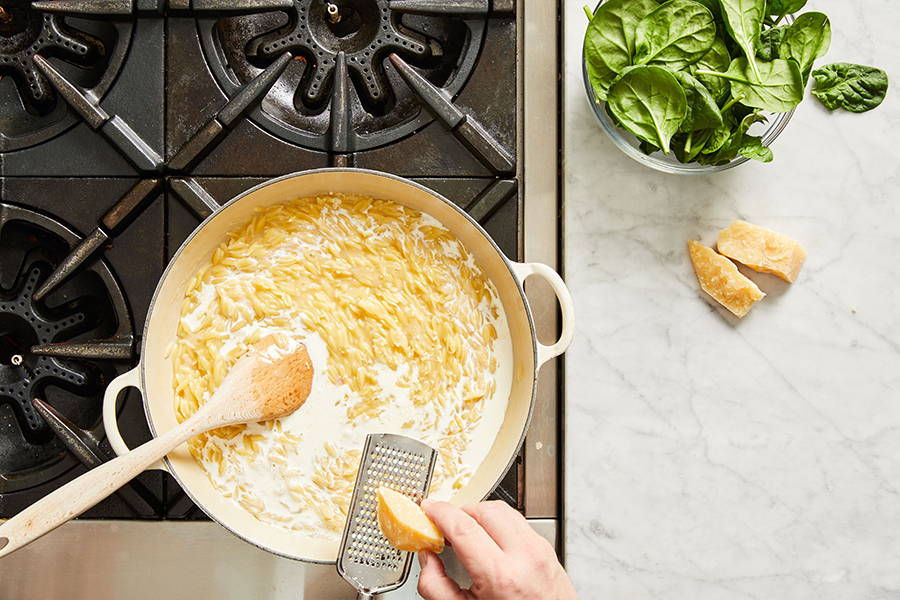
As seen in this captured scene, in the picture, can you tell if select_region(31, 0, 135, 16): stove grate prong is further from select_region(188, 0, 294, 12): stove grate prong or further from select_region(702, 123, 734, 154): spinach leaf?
select_region(702, 123, 734, 154): spinach leaf

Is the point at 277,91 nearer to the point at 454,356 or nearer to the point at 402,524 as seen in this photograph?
the point at 454,356

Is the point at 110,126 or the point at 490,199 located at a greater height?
the point at 110,126

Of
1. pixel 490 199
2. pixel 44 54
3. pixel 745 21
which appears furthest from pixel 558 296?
pixel 44 54

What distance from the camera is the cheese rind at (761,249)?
98 centimetres

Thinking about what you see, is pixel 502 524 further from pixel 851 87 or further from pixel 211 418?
pixel 851 87

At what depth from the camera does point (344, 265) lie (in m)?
0.95

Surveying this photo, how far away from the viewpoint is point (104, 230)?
3.17 ft

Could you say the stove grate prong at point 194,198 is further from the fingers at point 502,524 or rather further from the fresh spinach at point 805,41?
the fresh spinach at point 805,41

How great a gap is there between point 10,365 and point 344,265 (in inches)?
18.0

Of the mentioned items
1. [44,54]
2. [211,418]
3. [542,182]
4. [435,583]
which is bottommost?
[435,583]

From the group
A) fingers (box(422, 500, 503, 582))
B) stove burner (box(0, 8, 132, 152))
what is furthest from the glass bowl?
stove burner (box(0, 8, 132, 152))

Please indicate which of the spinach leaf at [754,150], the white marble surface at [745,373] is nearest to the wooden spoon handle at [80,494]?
the white marble surface at [745,373]

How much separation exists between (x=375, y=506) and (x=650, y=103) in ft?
1.78

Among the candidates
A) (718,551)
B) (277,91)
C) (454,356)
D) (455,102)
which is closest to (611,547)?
(718,551)
